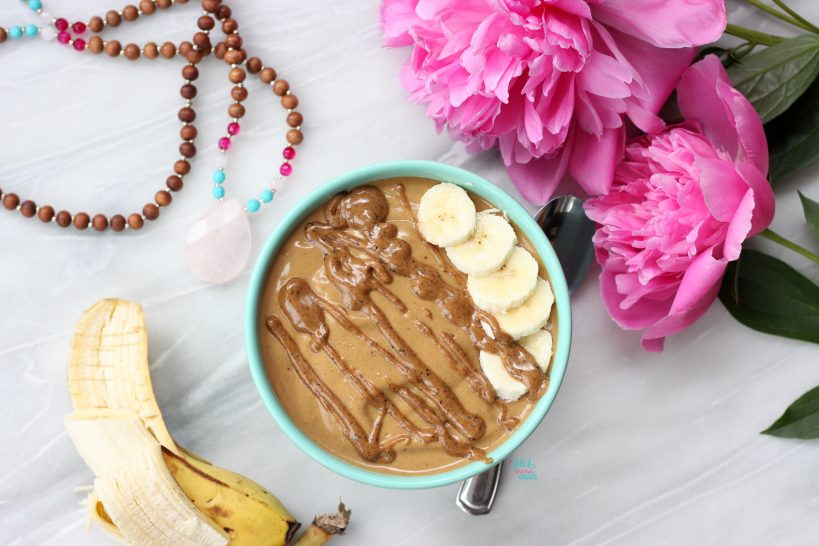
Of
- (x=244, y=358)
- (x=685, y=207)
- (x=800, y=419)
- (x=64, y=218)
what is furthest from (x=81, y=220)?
(x=800, y=419)

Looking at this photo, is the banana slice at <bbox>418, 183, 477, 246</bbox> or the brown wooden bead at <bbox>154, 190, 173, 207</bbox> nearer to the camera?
the banana slice at <bbox>418, 183, 477, 246</bbox>

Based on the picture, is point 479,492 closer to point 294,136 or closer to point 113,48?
point 294,136

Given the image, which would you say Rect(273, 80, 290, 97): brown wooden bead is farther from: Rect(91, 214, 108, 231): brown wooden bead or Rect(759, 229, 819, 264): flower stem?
Rect(759, 229, 819, 264): flower stem

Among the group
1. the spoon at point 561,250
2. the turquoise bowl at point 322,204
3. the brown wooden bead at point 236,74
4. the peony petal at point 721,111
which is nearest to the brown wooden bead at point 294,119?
the brown wooden bead at point 236,74

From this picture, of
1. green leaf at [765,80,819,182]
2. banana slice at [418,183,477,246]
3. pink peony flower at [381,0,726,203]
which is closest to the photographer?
pink peony flower at [381,0,726,203]

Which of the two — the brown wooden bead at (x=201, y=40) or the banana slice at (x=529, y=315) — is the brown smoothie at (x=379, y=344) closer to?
the banana slice at (x=529, y=315)

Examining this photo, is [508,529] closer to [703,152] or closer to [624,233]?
[624,233]

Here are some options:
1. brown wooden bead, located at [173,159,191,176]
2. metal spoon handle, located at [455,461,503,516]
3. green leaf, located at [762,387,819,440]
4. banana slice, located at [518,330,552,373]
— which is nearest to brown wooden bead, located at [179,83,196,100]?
brown wooden bead, located at [173,159,191,176]
